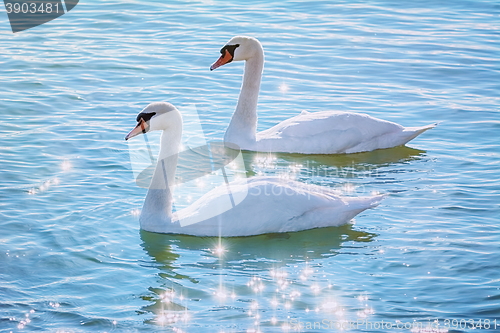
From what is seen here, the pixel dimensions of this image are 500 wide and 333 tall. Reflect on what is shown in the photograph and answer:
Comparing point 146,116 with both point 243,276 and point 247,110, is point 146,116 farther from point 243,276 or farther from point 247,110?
point 247,110

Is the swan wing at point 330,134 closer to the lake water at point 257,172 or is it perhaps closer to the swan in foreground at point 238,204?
the lake water at point 257,172

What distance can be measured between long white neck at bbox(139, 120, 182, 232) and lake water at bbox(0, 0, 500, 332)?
17 centimetres

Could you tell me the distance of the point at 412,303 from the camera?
708cm

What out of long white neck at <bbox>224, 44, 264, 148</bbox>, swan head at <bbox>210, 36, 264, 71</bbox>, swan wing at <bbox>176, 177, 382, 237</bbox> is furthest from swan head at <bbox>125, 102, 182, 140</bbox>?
swan head at <bbox>210, 36, 264, 71</bbox>

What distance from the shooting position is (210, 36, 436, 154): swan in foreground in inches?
440

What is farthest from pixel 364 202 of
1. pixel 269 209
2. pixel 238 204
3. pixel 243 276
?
pixel 243 276

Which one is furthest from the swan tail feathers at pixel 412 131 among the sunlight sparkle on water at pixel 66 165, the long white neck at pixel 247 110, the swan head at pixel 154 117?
the sunlight sparkle on water at pixel 66 165

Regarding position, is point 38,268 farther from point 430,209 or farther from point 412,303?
point 430,209

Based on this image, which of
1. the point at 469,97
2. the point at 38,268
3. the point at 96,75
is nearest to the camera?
the point at 38,268

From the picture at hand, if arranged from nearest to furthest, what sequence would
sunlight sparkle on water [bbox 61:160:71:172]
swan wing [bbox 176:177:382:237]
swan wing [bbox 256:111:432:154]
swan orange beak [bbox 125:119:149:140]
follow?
swan wing [bbox 176:177:382:237], swan orange beak [bbox 125:119:149:140], sunlight sparkle on water [bbox 61:160:71:172], swan wing [bbox 256:111:432:154]

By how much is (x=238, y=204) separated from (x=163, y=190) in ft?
3.11

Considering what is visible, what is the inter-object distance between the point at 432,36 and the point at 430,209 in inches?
382

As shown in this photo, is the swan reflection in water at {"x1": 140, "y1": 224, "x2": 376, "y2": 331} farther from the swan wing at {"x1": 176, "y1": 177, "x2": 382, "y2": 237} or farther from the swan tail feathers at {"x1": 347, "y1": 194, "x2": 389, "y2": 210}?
the swan tail feathers at {"x1": 347, "y1": 194, "x2": 389, "y2": 210}

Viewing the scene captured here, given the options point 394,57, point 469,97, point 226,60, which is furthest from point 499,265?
point 394,57
